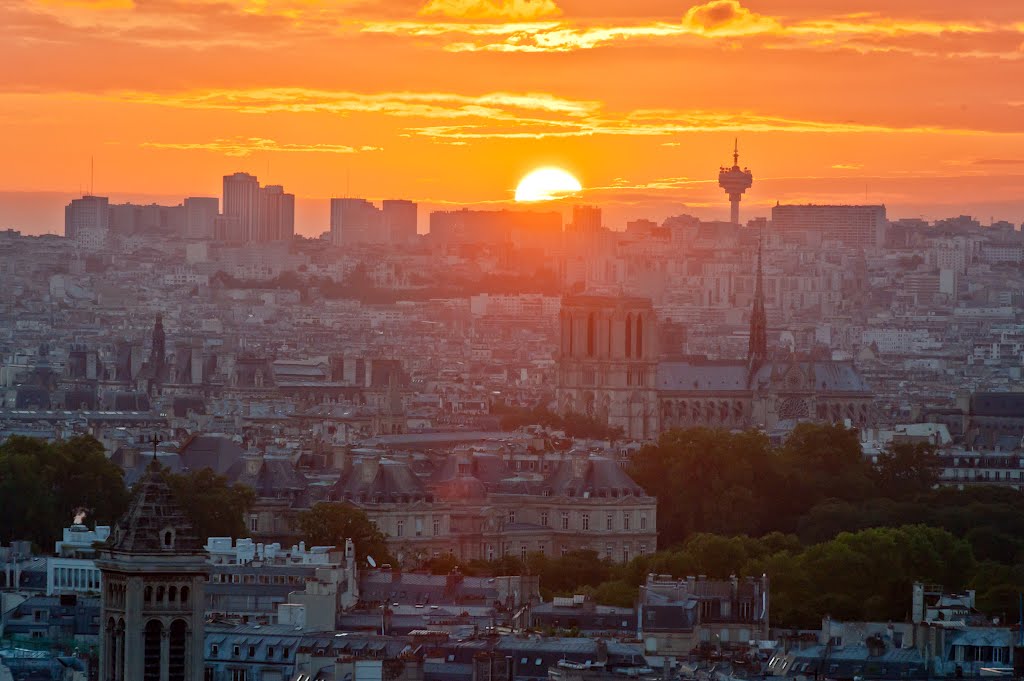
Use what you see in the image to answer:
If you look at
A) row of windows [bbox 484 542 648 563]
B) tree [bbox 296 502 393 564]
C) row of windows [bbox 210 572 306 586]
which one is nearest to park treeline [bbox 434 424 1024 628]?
row of windows [bbox 484 542 648 563]

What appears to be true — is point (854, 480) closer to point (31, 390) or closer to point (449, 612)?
point (449, 612)

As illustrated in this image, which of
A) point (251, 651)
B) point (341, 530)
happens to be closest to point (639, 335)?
point (341, 530)

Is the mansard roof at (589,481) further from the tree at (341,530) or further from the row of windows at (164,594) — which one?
the row of windows at (164,594)

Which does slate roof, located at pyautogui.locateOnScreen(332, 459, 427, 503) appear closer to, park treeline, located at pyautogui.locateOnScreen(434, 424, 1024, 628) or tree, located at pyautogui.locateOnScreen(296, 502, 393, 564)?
tree, located at pyautogui.locateOnScreen(296, 502, 393, 564)

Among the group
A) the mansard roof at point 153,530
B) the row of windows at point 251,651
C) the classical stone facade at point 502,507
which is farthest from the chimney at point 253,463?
→ the mansard roof at point 153,530

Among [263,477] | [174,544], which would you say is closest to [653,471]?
[263,477]
